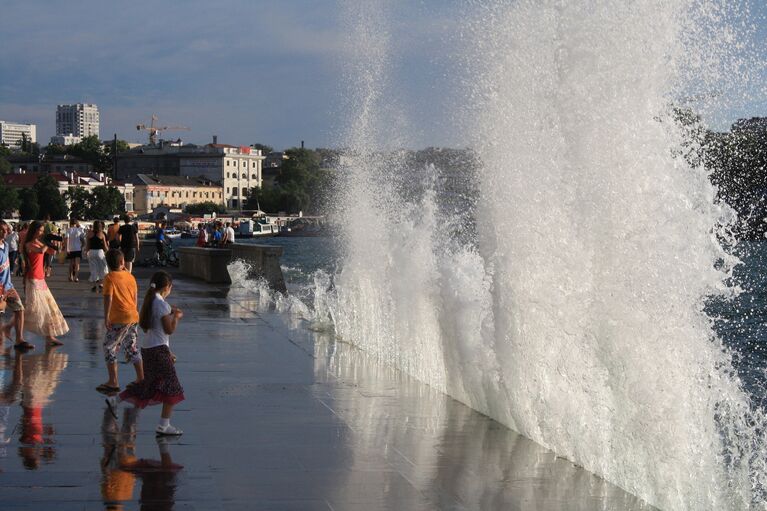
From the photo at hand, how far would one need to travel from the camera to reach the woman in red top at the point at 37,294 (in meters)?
13.2

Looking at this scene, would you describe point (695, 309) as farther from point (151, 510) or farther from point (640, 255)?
point (151, 510)

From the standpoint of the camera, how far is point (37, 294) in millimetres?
13414

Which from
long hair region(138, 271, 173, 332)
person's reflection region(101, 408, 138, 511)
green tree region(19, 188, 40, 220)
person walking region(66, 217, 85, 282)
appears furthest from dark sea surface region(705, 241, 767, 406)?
green tree region(19, 188, 40, 220)

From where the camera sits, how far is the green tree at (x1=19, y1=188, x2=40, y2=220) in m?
168

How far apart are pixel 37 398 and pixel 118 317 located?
3.52 feet

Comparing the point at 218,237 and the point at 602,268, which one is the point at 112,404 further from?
the point at 218,237

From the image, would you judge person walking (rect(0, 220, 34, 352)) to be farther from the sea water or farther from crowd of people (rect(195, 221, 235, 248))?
crowd of people (rect(195, 221, 235, 248))

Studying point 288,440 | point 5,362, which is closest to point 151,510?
point 288,440

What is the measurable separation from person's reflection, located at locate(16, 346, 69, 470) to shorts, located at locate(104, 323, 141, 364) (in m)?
0.61

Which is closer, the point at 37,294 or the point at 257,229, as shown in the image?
the point at 37,294

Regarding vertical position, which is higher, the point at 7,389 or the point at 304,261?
the point at 7,389

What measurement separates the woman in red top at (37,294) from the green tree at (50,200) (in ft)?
533

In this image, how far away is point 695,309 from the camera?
7.90 meters

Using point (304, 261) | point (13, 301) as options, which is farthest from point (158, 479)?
point (304, 261)
